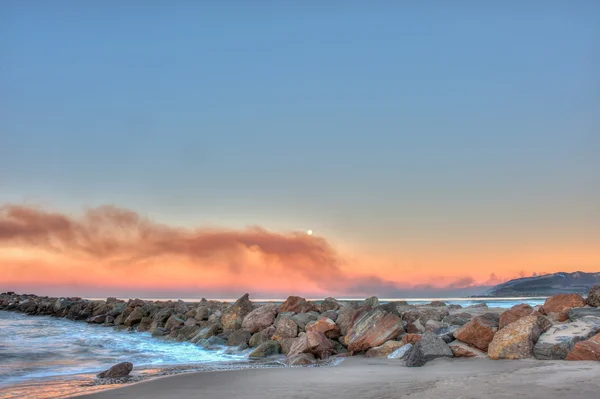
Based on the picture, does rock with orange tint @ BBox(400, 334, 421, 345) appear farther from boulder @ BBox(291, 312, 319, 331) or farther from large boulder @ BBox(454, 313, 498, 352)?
boulder @ BBox(291, 312, 319, 331)

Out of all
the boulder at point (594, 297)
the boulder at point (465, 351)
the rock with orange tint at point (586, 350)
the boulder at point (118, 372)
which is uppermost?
the boulder at point (594, 297)

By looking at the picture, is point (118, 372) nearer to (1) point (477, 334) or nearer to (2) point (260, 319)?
(2) point (260, 319)

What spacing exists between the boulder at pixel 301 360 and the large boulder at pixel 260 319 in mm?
5585

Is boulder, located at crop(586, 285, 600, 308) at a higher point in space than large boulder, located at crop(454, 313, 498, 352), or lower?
higher

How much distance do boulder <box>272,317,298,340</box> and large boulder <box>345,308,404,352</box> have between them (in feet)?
9.25

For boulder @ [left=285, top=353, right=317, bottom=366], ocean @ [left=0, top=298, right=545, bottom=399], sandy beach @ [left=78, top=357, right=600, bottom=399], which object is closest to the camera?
sandy beach @ [left=78, top=357, right=600, bottom=399]

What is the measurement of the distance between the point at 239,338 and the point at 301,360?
18.1 feet

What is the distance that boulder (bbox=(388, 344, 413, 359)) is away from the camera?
10.1 m

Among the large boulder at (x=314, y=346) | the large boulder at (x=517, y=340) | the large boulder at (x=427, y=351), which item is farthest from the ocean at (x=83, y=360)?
the large boulder at (x=517, y=340)

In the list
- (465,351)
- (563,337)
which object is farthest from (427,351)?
(563,337)

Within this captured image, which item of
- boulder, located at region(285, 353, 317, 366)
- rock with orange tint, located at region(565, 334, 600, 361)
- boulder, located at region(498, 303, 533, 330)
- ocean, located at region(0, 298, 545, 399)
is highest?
boulder, located at region(498, 303, 533, 330)

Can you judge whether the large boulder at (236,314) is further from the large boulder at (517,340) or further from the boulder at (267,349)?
the large boulder at (517,340)

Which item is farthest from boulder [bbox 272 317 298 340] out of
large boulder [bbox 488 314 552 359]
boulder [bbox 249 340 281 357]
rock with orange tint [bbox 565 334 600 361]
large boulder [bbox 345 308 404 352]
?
rock with orange tint [bbox 565 334 600 361]

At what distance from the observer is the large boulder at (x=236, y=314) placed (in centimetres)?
1795
